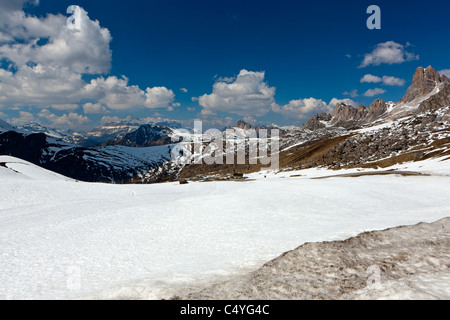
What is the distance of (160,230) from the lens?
1731 cm

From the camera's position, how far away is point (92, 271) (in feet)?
36.3

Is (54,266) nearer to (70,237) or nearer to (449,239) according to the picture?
(70,237)

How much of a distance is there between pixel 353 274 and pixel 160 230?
13.0 m

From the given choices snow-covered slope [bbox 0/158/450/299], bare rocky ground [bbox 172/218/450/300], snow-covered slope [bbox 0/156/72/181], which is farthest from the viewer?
snow-covered slope [bbox 0/156/72/181]

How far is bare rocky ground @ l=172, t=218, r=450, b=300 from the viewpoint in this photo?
23.6 feet

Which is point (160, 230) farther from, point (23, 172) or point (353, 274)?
point (23, 172)

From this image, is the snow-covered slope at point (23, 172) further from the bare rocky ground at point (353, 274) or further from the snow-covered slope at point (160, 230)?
the bare rocky ground at point (353, 274)

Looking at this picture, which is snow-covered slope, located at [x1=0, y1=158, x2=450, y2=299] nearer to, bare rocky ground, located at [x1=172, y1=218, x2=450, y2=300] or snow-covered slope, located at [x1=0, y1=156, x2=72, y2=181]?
bare rocky ground, located at [x1=172, y1=218, x2=450, y2=300]

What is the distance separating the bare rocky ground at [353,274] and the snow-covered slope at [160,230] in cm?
183

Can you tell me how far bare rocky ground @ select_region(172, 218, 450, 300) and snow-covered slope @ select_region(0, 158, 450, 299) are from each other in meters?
1.83

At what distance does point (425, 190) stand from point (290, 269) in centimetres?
2973

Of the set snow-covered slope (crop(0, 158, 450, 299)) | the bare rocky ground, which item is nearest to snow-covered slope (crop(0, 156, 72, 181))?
snow-covered slope (crop(0, 158, 450, 299))

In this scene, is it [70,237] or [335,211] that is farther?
[335,211]
